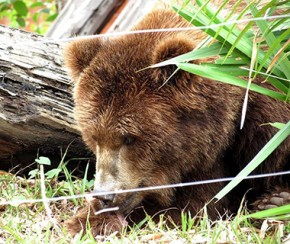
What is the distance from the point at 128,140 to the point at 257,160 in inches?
40.5

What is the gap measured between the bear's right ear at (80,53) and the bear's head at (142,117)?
0.21 ft

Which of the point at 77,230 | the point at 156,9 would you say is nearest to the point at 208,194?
the point at 77,230

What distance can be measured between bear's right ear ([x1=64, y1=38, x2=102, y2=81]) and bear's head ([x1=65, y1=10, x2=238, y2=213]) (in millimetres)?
65

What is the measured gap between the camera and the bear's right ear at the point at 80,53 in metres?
4.30

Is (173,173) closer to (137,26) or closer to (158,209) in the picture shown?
(158,209)

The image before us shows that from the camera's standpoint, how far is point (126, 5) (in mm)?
6707

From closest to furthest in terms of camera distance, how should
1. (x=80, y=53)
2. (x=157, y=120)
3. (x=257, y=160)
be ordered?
(x=257, y=160)
(x=157, y=120)
(x=80, y=53)

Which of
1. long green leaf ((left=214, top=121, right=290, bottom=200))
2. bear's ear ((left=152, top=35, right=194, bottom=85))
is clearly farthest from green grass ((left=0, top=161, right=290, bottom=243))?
bear's ear ((left=152, top=35, right=194, bottom=85))

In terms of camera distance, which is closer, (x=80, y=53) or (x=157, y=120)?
(x=157, y=120)

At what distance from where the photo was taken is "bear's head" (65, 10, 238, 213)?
3988 mm

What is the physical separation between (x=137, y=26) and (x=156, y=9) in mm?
201

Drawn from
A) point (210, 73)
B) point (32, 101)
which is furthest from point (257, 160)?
point (32, 101)

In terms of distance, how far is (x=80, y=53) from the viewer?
4324mm

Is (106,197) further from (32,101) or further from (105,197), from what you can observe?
(32,101)
